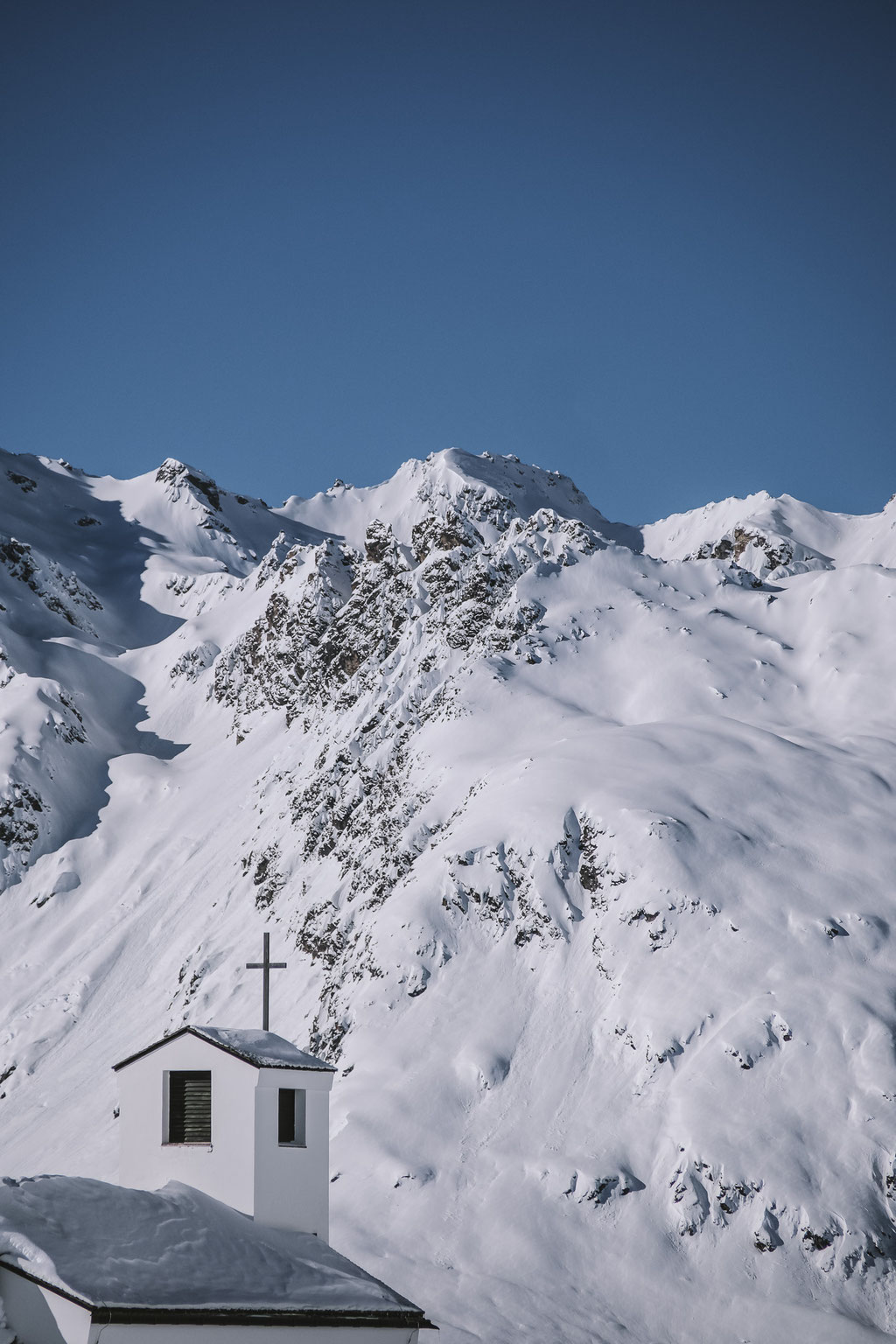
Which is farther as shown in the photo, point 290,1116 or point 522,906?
point 522,906

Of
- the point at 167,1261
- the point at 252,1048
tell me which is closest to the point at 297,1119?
the point at 252,1048

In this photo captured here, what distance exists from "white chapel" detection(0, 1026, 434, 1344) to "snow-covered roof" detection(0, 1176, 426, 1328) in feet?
0.09

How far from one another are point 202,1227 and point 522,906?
42.2m

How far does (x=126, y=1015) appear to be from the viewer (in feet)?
267

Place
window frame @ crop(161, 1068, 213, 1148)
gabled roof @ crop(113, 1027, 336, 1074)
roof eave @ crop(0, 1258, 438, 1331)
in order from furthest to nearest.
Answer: gabled roof @ crop(113, 1027, 336, 1074) → window frame @ crop(161, 1068, 213, 1148) → roof eave @ crop(0, 1258, 438, 1331)

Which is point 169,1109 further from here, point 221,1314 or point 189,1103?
point 221,1314

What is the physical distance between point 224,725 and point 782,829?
5708 cm

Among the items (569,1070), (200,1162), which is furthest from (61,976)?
(200,1162)

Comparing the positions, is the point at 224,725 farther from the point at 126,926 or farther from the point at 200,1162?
the point at 200,1162

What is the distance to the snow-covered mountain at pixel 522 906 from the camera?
169 ft

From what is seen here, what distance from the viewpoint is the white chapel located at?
20391 millimetres

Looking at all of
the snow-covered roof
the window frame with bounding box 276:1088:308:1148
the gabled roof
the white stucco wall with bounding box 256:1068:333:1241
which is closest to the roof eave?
the snow-covered roof

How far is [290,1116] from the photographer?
2766cm

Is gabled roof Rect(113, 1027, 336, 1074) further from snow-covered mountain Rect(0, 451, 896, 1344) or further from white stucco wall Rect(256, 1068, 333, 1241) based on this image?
snow-covered mountain Rect(0, 451, 896, 1344)
